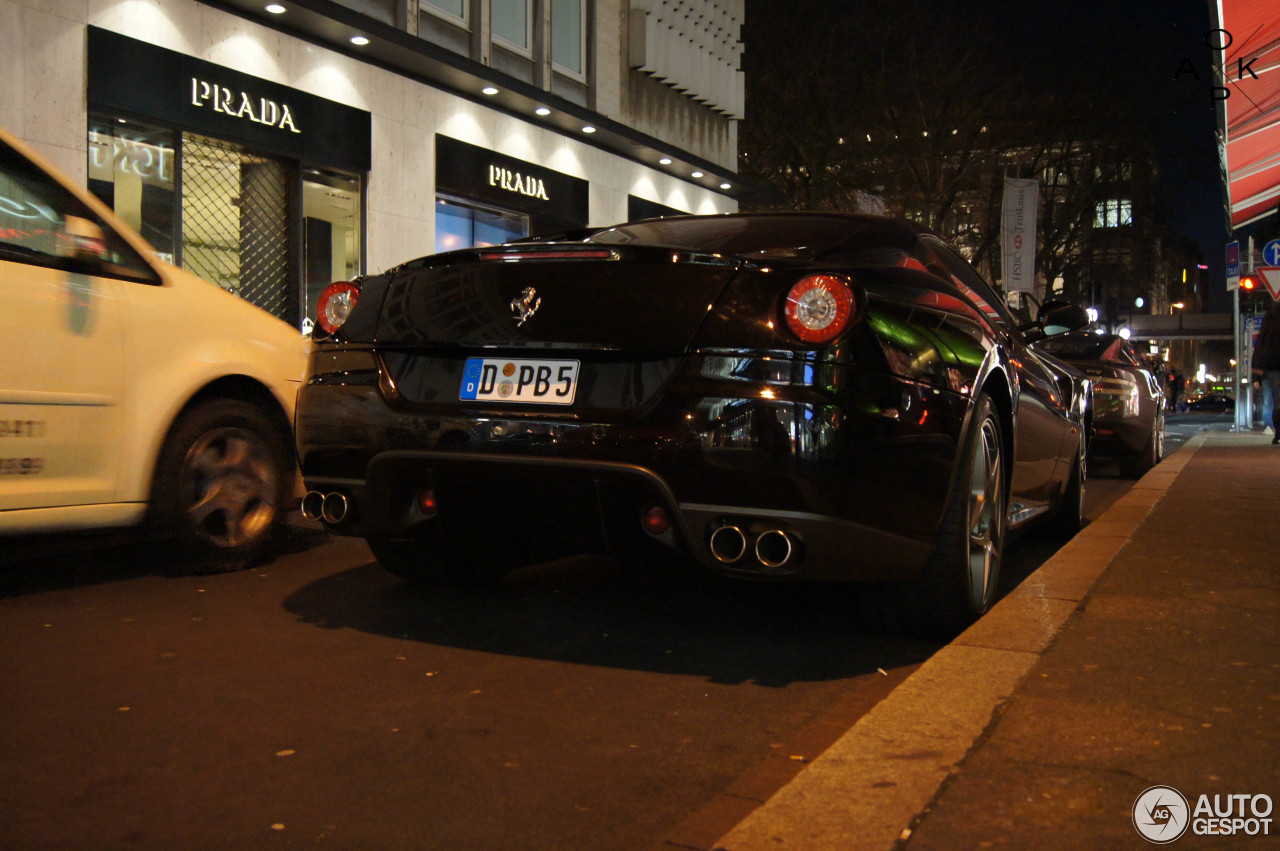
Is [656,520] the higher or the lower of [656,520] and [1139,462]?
the higher

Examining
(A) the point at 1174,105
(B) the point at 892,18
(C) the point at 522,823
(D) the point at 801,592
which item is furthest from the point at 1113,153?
(C) the point at 522,823

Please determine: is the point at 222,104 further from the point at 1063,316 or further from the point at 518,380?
the point at 518,380

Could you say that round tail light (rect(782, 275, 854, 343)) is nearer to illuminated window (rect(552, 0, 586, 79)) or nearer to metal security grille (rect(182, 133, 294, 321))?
metal security grille (rect(182, 133, 294, 321))

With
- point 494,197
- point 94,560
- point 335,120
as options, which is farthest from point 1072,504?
point 494,197

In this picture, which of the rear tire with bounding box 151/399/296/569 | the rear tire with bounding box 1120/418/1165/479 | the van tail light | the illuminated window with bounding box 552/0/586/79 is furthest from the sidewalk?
the illuminated window with bounding box 552/0/586/79

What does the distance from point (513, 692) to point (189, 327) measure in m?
2.49

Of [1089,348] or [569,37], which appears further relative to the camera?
[569,37]

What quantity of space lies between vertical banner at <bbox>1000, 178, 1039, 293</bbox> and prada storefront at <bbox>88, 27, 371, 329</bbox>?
56.3 feet

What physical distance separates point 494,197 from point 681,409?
547 inches

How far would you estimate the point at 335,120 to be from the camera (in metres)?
13.9

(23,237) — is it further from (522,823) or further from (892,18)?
(892,18)

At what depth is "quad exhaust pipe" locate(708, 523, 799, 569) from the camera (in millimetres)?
3420

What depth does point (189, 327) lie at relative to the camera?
506 cm

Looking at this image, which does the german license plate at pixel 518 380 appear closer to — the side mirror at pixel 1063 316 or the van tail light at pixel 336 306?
the van tail light at pixel 336 306
